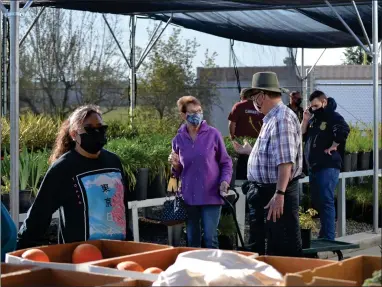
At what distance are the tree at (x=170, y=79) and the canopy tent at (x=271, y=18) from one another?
163 inches

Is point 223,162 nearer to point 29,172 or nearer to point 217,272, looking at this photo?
point 29,172

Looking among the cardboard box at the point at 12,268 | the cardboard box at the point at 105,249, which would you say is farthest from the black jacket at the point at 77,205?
the cardboard box at the point at 12,268

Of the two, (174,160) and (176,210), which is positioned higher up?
(174,160)

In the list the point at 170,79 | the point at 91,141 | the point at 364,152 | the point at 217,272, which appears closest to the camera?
the point at 217,272

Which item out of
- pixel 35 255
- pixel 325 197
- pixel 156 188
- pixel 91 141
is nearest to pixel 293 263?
pixel 35 255

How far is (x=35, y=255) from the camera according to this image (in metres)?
4.27

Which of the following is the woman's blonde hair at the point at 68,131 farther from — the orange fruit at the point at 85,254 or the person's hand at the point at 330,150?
the person's hand at the point at 330,150

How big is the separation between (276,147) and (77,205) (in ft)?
5.78

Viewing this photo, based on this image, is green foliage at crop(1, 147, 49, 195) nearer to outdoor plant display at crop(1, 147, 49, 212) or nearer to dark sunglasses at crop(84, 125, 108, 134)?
outdoor plant display at crop(1, 147, 49, 212)

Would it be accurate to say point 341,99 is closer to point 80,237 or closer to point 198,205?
point 198,205

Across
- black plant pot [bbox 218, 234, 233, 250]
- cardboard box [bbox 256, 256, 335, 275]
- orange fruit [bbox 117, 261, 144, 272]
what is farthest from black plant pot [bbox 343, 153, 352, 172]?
orange fruit [bbox 117, 261, 144, 272]

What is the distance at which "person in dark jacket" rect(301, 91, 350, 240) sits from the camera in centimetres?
1015

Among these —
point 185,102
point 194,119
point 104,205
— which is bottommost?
point 104,205

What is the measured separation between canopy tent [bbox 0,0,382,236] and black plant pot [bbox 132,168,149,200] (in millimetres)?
3298
